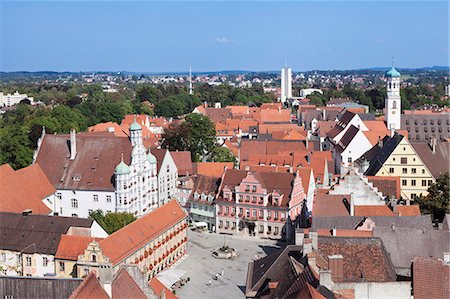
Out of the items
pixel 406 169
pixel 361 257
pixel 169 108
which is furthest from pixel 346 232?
pixel 169 108

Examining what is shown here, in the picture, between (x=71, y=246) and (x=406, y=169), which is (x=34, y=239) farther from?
(x=406, y=169)

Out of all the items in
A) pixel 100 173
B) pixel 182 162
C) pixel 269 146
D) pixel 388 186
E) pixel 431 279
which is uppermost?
pixel 269 146

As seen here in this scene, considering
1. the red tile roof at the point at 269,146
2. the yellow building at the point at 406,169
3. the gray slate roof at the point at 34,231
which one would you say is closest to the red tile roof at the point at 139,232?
the gray slate roof at the point at 34,231

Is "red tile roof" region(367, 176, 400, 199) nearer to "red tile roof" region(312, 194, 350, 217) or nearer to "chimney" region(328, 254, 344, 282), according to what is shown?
"red tile roof" region(312, 194, 350, 217)

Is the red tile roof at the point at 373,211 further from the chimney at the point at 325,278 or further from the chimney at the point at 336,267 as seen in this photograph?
the chimney at the point at 325,278

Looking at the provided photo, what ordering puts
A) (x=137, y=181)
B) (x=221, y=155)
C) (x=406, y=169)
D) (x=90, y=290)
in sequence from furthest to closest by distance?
(x=221, y=155), (x=406, y=169), (x=137, y=181), (x=90, y=290)

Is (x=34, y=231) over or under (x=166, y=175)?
under

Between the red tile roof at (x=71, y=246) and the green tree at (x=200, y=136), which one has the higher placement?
the green tree at (x=200, y=136)
